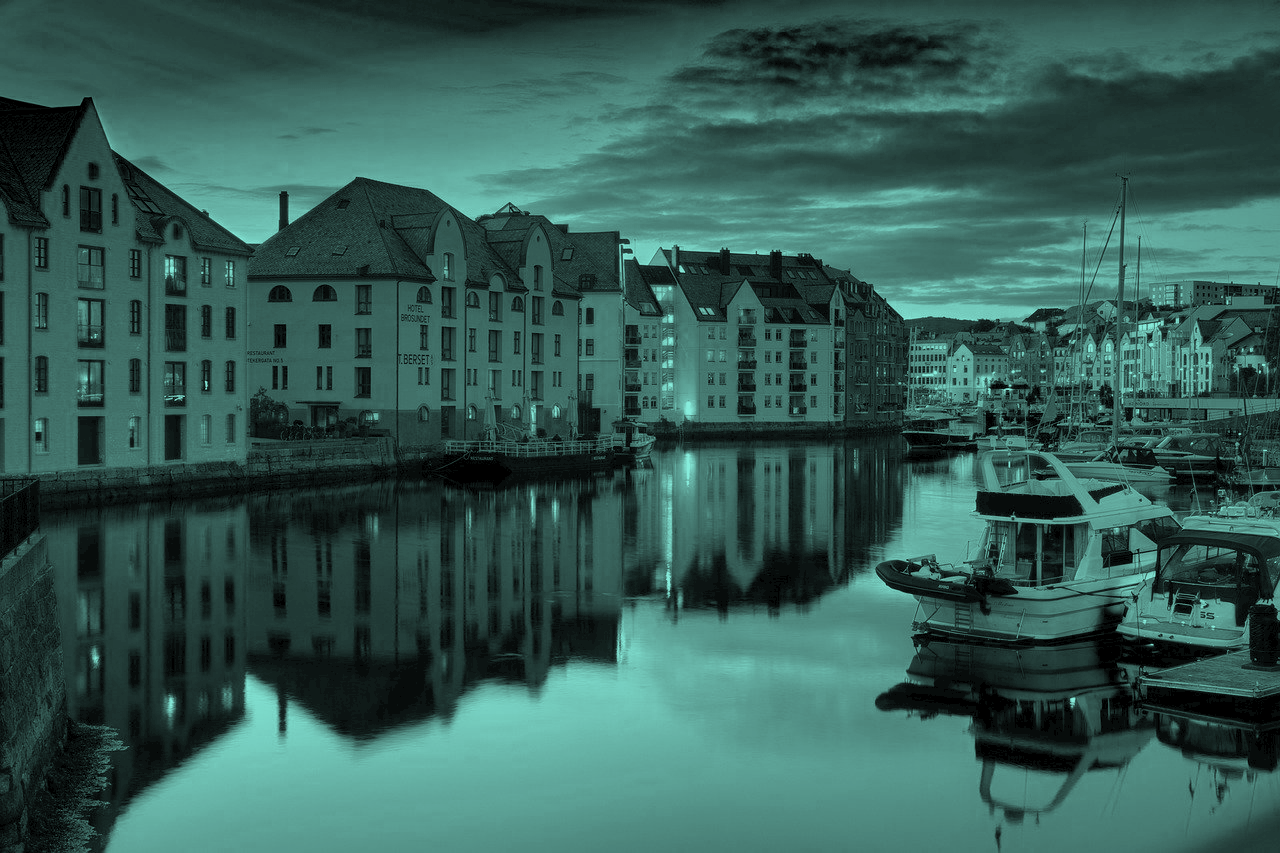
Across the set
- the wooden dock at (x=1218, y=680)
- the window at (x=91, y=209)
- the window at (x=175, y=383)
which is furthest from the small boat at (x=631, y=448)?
the wooden dock at (x=1218, y=680)

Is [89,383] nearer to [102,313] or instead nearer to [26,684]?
[102,313]

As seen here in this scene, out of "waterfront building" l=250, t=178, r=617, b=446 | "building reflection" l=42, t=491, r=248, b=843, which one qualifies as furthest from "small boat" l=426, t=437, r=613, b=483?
"building reflection" l=42, t=491, r=248, b=843

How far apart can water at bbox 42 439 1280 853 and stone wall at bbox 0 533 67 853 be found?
116cm

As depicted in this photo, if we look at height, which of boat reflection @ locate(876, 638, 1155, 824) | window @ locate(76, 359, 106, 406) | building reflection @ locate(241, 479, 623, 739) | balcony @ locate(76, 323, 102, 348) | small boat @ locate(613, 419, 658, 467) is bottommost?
boat reflection @ locate(876, 638, 1155, 824)

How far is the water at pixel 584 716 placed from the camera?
14969mm

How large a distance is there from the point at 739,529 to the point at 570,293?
39674mm

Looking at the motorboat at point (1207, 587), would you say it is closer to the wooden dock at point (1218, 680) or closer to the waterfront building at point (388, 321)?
the wooden dock at point (1218, 680)

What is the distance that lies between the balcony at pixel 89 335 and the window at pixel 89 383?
2.32ft

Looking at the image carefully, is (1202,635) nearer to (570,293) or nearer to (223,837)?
(223,837)

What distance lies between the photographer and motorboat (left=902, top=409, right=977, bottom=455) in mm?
90875

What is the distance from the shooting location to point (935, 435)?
9106 centimetres

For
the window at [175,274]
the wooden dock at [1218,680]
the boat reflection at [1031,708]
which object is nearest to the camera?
the boat reflection at [1031,708]

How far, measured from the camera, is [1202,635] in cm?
2186

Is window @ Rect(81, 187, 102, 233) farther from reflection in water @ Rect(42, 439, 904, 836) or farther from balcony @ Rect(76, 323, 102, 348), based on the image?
reflection in water @ Rect(42, 439, 904, 836)
